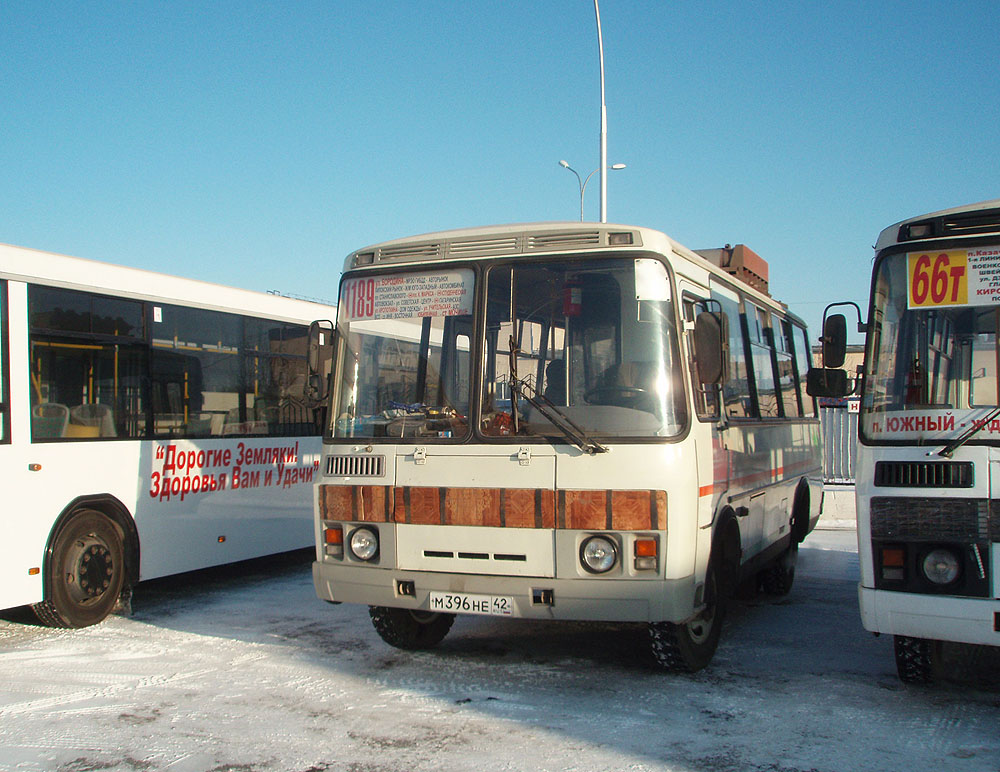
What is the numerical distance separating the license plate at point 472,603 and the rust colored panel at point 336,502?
2.73 ft

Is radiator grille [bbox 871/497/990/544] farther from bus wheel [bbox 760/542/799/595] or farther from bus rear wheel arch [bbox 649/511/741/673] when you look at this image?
bus wheel [bbox 760/542/799/595]

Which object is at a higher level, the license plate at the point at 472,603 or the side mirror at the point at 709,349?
the side mirror at the point at 709,349

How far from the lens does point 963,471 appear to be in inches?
217

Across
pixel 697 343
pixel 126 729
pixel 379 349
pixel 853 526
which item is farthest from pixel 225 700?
pixel 853 526

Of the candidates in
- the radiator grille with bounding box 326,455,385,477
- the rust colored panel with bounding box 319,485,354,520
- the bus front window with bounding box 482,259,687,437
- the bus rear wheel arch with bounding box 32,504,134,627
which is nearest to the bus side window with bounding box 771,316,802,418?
the bus front window with bounding box 482,259,687,437

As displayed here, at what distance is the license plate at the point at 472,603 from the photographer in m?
6.15

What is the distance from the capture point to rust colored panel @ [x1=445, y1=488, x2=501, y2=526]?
6.24 meters

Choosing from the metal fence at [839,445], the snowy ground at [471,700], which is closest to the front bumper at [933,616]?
the snowy ground at [471,700]

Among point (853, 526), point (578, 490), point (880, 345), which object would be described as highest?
A: point (880, 345)

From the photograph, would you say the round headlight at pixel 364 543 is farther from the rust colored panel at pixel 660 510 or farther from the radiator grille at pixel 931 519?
the radiator grille at pixel 931 519

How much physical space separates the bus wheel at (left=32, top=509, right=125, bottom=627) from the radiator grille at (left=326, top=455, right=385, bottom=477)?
105 inches

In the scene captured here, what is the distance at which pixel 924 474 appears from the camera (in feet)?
18.4

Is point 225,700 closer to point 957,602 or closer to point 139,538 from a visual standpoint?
point 139,538

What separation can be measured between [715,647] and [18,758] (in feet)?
14.1
